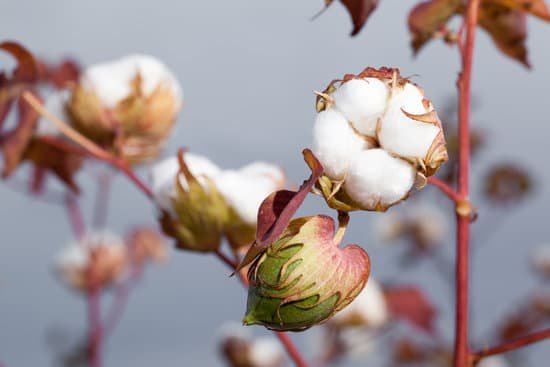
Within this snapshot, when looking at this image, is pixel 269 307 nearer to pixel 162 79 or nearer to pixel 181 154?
pixel 181 154

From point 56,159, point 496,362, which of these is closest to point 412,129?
point 56,159

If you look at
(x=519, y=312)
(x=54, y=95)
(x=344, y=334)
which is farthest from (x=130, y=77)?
(x=519, y=312)

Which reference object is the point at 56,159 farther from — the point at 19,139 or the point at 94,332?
the point at 94,332

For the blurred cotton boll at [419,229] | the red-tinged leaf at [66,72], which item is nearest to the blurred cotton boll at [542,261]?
the blurred cotton boll at [419,229]

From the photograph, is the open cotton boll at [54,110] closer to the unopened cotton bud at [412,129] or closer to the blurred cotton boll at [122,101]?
the blurred cotton boll at [122,101]

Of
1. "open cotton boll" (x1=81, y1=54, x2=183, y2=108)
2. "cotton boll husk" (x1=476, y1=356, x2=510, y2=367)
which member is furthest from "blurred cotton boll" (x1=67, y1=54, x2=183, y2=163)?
"cotton boll husk" (x1=476, y1=356, x2=510, y2=367)
